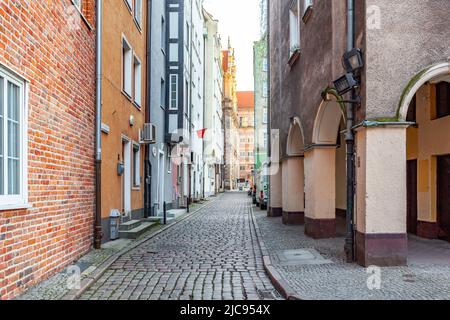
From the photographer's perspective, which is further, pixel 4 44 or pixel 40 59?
pixel 40 59

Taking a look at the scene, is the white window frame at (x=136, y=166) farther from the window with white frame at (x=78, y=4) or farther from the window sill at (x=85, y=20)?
the window with white frame at (x=78, y=4)

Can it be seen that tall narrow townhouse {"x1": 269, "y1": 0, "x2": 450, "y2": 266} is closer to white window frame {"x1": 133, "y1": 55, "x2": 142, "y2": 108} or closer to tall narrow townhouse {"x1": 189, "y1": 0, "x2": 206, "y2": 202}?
white window frame {"x1": 133, "y1": 55, "x2": 142, "y2": 108}

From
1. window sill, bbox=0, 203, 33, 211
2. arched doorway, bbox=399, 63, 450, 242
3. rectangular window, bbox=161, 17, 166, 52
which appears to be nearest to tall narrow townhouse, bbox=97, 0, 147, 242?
window sill, bbox=0, 203, 33, 211

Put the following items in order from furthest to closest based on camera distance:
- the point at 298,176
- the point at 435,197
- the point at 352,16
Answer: the point at 298,176
the point at 435,197
the point at 352,16

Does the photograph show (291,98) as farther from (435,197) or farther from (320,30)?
(435,197)

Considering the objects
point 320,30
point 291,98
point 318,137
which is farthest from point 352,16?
point 291,98

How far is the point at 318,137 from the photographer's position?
12438mm

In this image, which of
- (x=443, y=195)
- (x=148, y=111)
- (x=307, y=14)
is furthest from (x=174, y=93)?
(x=443, y=195)

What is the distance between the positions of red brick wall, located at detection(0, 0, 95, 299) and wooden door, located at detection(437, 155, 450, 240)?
7.58 meters

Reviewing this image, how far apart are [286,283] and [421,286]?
5.86ft

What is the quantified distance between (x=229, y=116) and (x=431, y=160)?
227 ft

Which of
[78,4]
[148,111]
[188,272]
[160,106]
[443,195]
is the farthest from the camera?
[160,106]

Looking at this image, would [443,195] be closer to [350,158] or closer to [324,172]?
[324,172]

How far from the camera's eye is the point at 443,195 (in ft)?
38.7
